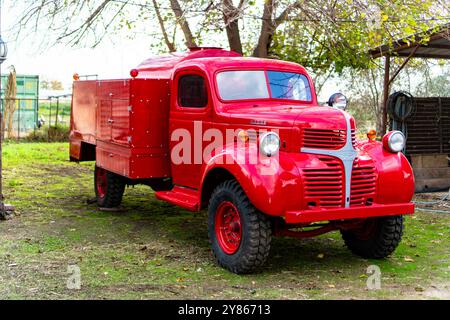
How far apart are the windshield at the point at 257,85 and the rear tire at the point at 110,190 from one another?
9.37 feet

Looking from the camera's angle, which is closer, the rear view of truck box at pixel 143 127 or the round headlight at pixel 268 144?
the round headlight at pixel 268 144

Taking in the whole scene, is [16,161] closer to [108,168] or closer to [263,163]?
[108,168]

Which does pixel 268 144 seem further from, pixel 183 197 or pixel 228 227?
pixel 183 197

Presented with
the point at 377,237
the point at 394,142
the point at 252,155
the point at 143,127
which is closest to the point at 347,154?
the point at 394,142

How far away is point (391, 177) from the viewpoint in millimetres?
6133

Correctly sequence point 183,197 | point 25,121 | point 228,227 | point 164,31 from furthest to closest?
point 25,121 < point 164,31 < point 183,197 < point 228,227

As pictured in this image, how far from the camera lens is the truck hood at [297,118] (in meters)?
5.85

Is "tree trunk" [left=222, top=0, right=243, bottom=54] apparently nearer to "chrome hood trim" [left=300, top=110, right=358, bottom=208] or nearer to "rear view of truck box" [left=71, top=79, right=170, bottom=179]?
"rear view of truck box" [left=71, top=79, right=170, bottom=179]

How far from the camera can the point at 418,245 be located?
23.7ft

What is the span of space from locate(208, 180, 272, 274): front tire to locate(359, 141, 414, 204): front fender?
1.17 metres

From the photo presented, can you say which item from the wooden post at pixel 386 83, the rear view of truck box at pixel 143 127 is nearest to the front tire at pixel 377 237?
the rear view of truck box at pixel 143 127

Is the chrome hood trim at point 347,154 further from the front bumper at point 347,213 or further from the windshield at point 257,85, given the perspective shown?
the windshield at point 257,85

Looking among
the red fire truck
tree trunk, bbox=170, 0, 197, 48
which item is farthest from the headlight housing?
tree trunk, bbox=170, 0, 197, 48

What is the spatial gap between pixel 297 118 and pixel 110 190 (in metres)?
4.07
